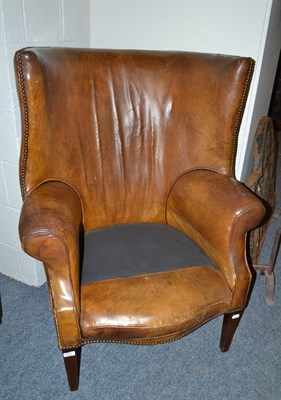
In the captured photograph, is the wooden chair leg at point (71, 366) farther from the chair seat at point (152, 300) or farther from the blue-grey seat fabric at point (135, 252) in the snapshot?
the blue-grey seat fabric at point (135, 252)

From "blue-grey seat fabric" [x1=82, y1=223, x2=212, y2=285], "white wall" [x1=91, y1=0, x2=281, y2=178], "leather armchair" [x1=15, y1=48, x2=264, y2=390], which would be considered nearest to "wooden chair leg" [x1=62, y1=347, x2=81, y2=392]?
Answer: "leather armchair" [x1=15, y1=48, x2=264, y2=390]

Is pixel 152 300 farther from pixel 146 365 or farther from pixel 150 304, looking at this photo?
pixel 146 365

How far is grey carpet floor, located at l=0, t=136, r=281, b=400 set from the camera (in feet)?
3.84

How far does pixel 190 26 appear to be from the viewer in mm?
1409

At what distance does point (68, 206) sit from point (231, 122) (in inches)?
26.0

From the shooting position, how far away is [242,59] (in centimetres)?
114

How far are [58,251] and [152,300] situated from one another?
32 cm

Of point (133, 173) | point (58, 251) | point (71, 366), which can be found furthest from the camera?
point (133, 173)

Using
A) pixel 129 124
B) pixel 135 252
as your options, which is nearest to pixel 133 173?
pixel 129 124

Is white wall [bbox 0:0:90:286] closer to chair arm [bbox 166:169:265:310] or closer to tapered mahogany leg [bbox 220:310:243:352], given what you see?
chair arm [bbox 166:169:265:310]

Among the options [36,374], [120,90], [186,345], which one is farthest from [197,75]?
[36,374]

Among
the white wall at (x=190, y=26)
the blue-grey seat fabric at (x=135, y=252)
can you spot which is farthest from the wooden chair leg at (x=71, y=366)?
the white wall at (x=190, y=26)

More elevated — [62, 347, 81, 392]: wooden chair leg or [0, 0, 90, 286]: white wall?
[0, 0, 90, 286]: white wall

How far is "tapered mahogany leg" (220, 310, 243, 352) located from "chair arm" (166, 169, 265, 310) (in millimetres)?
84
